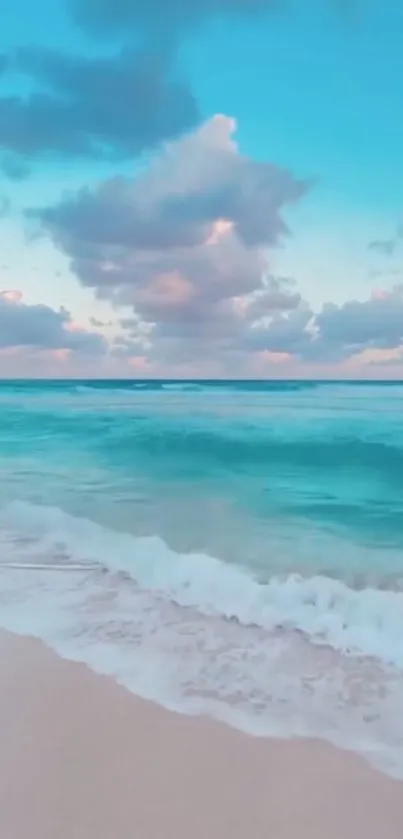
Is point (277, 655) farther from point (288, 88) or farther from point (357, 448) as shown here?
point (288, 88)

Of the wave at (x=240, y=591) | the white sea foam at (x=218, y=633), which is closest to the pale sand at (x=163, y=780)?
the white sea foam at (x=218, y=633)

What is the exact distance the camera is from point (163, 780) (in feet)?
3.88

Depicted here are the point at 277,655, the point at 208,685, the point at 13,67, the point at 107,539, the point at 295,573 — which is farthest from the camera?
the point at 13,67

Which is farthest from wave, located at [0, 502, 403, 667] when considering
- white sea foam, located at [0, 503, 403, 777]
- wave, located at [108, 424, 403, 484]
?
wave, located at [108, 424, 403, 484]

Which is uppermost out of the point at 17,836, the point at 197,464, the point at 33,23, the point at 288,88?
the point at 33,23

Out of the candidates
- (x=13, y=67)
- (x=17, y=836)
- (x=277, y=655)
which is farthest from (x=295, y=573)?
(x=13, y=67)

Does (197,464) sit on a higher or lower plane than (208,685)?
higher

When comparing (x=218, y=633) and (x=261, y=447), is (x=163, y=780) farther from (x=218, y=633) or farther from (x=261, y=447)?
(x=261, y=447)

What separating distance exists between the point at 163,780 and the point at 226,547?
1.43 meters

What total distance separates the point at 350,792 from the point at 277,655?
0.50 metres

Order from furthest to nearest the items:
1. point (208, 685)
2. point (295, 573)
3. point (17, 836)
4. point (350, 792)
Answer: point (295, 573), point (208, 685), point (350, 792), point (17, 836)

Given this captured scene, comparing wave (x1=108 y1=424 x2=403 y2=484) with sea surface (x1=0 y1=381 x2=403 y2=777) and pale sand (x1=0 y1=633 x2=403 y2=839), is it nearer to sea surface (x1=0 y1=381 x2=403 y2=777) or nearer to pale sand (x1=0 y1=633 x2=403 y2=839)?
sea surface (x1=0 y1=381 x2=403 y2=777)

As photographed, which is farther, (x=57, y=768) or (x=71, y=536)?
(x=71, y=536)

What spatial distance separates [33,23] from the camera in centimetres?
279
